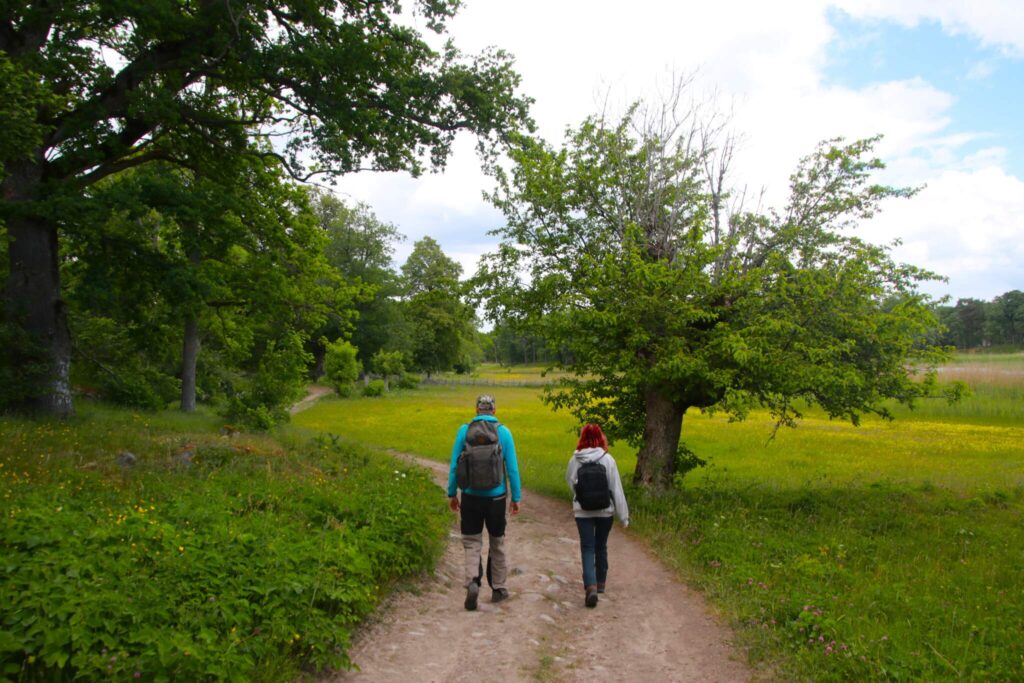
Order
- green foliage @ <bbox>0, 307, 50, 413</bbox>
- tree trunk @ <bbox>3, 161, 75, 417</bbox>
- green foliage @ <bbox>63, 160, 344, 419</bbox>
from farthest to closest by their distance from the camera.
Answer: green foliage @ <bbox>63, 160, 344, 419</bbox>, tree trunk @ <bbox>3, 161, 75, 417</bbox>, green foliage @ <bbox>0, 307, 50, 413</bbox>

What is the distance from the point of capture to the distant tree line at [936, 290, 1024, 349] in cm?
9900

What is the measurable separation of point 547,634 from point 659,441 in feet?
26.5

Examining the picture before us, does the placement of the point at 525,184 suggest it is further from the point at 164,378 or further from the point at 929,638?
the point at 164,378

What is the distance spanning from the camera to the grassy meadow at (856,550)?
19.7 ft

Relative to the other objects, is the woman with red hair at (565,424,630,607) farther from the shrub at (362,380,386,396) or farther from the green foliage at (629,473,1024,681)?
the shrub at (362,380,386,396)

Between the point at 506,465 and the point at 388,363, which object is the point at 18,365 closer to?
the point at 506,465

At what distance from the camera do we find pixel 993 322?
340ft

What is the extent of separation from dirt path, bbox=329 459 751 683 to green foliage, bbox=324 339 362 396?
4632 cm

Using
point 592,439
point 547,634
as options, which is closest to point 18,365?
point 592,439

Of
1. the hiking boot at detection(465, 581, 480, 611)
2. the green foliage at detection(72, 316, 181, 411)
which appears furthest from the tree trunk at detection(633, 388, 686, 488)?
the green foliage at detection(72, 316, 181, 411)

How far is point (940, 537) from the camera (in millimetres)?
10797

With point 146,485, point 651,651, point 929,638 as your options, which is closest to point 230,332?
point 146,485

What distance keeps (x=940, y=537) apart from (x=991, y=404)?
105 ft

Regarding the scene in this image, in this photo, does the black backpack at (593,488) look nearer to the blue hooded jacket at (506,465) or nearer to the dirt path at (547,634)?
the blue hooded jacket at (506,465)
